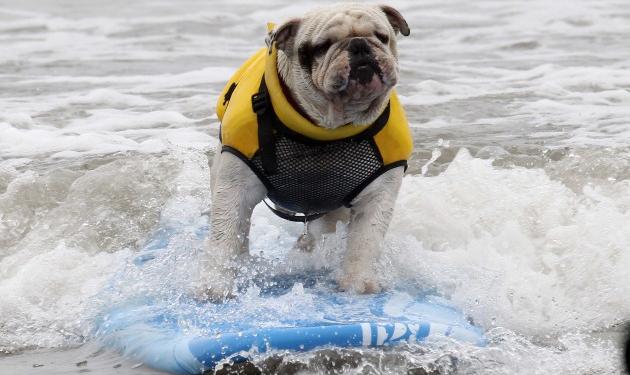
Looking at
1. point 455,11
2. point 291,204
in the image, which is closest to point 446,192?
point 291,204

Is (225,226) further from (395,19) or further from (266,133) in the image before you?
(395,19)

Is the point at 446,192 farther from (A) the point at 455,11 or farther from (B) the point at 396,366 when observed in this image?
(A) the point at 455,11

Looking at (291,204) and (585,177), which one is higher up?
(291,204)

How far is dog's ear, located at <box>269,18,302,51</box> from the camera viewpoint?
15.2ft

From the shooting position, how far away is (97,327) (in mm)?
4961

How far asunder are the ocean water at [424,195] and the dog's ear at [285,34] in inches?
46.8

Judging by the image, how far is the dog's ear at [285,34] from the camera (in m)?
4.63

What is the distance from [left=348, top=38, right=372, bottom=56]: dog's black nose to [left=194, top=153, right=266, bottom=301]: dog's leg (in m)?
0.84

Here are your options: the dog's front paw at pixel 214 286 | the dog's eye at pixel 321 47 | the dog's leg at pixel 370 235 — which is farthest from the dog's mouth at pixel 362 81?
the dog's front paw at pixel 214 286

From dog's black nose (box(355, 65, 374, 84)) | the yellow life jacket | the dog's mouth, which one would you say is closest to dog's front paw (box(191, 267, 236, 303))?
the yellow life jacket

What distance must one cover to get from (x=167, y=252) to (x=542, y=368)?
88.1 inches

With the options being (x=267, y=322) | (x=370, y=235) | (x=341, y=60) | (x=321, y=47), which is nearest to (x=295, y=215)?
(x=370, y=235)

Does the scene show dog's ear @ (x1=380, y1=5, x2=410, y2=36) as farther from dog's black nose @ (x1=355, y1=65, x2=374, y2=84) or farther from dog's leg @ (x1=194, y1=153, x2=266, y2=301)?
dog's leg @ (x1=194, y1=153, x2=266, y2=301)

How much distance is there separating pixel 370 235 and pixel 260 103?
813 mm
